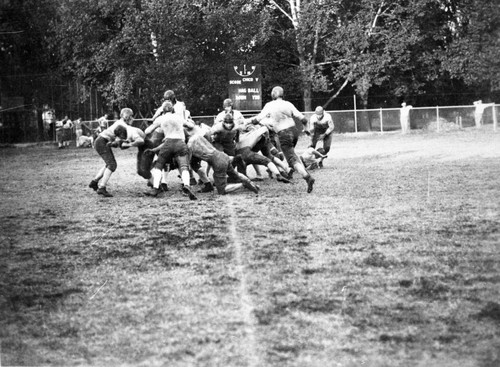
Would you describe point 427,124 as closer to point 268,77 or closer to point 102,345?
point 268,77

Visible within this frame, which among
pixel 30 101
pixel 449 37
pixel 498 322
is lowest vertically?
pixel 498 322

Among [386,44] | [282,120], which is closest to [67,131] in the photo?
[386,44]

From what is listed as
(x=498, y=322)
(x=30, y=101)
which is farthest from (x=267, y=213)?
(x=30, y=101)

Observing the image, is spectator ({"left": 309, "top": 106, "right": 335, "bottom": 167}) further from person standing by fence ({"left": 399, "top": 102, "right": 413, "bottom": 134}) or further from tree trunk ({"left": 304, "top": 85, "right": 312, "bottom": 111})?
tree trunk ({"left": 304, "top": 85, "right": 312, "bottom": 111})

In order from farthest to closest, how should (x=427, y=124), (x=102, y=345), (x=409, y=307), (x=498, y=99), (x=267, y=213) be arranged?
(x=498, y=99), (x=427, y=124), (x=267, y=213), (x=409, y=307), (x=102, y=345)

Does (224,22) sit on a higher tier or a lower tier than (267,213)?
higher

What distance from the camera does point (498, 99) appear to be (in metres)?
45.0

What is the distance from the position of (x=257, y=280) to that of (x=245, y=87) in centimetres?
2757

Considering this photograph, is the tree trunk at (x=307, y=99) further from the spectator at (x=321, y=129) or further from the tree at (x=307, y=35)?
the spectator at (x=321, y=129)

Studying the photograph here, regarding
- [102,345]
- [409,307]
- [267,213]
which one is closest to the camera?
[102,345]

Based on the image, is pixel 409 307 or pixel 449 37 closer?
pixel 409 307

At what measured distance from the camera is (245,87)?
1309 inches

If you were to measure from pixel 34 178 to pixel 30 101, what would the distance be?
2138 cm

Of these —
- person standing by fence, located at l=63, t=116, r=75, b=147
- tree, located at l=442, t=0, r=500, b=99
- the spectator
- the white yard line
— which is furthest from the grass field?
tree, located at l=442, t=0, r=500, b=99
